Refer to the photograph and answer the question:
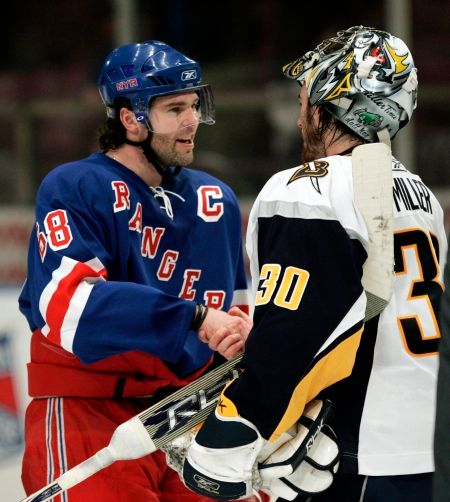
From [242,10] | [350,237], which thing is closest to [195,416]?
[350,237]

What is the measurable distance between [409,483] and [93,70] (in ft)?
17.9

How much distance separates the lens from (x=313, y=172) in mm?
1822

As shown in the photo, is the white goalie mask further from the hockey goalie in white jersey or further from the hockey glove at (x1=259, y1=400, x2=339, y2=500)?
the hockey glove at (x1=259, y1=400, x2=339, y2=500)

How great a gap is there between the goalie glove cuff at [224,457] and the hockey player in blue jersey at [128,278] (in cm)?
42

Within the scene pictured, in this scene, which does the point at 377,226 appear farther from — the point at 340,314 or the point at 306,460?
the point at 306,460

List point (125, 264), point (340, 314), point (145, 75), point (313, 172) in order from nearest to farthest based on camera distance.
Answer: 1. point (340, 314)
2. point (313, 172)
3. point (125, 264)
4. point (145, 75)

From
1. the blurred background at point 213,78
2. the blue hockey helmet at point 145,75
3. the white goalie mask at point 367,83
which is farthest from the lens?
the blurred background at point 213,78

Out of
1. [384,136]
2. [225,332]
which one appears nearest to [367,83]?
[384,136]

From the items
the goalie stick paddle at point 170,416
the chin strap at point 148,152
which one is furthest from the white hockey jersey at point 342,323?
the chin strap at point 148,152

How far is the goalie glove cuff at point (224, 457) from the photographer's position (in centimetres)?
174

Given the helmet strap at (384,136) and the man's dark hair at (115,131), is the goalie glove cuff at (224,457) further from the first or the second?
the man's dark hair at (115,131)

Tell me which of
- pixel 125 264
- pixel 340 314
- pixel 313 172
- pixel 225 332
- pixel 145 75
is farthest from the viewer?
pixel 145 75

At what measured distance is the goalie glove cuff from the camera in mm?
1735

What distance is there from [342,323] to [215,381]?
1.26 feet
